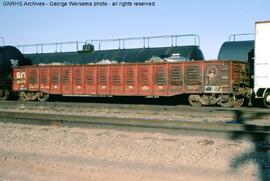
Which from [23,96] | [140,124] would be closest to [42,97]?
[23,96]

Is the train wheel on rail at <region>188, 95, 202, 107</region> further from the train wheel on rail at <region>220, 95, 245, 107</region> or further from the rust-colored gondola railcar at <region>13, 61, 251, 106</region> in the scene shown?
the train wheel on rail at <region>220, 95, 245, 107</region>

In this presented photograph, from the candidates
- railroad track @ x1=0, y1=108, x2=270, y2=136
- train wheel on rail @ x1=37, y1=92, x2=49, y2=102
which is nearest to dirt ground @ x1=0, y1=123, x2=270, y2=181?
railroad track @ x1=0, y1=108, x2=270, y2=136

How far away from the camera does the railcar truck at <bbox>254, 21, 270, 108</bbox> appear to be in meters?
16.2

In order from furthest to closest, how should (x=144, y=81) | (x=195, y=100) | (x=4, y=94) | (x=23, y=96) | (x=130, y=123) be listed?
(x=4, y=94) < (x=23, y=96) < (x=144, y=81) < (x=195, y=100) < (x=130, y=123)

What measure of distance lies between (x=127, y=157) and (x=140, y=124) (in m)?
3.33

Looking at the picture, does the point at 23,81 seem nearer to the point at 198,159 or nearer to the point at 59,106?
the point at 59,106

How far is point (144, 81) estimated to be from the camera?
2006 cm

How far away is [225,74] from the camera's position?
1773cm

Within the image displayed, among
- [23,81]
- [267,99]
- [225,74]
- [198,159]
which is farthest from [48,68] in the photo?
[198,159]

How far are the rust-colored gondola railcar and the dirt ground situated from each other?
8668mm

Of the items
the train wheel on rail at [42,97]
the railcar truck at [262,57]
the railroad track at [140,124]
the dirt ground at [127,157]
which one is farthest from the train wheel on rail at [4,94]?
the railcar truck at [262,57]

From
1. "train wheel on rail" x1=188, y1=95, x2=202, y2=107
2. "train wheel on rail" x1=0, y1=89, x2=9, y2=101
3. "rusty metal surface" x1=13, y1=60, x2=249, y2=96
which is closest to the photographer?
"rusty metal surface" x1=13, y1=60, x2=249, y2=96

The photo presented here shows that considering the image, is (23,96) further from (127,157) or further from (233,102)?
(127,157)

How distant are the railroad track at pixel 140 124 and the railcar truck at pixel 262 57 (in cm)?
650
